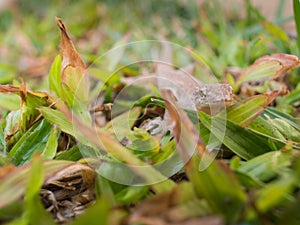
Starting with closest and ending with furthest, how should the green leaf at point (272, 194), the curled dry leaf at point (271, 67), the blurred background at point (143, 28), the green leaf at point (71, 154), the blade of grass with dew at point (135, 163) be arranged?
the green leaf at point (272, 194) → the blade of grass with dew at point (135, 163) → the green leaf at point (71, 154) → the curled dry leaf at point (271, 67) → the blurred background at point (143, 28)

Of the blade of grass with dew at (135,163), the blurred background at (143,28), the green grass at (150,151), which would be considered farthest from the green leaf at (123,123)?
the blurred background at (143,28)

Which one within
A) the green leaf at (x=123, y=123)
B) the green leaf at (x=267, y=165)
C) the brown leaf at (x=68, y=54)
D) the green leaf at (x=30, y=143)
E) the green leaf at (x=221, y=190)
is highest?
the brown leaf at (x=68, y=54)

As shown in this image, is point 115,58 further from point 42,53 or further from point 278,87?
point 42,53

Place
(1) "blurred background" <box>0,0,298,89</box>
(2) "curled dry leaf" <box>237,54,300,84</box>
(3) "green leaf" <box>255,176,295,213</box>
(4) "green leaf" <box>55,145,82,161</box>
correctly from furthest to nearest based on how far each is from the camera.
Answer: (1) "blurred background" <box>0,0,298,89</box>, (2) "curled dry leaf" <box>237,54,300,84</box>, (4) "green leaf" <box>55,145,82,161</box>, (3) "green leaf" <box>255,176,295,213</box>

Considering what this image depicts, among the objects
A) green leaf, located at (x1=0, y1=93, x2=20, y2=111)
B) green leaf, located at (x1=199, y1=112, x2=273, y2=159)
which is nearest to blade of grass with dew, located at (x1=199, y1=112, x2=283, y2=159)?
green leaf, located at (x1=199, y1=112, x2=273, y2=159)

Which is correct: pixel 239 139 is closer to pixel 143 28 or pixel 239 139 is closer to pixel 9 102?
pixel 9 102

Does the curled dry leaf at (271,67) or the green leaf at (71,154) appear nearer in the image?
the green leaf at (71,154)

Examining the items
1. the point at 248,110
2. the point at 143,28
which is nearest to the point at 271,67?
the point at 248,110

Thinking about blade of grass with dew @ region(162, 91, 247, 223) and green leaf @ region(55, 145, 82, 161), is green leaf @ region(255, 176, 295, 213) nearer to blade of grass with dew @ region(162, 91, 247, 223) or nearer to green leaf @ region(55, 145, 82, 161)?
blade of grass with dew @ region(162, 91, 247, 223)

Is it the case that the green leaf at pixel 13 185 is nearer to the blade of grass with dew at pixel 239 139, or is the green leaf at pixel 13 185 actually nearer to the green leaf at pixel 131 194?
the green leaf at pixel 131 194
